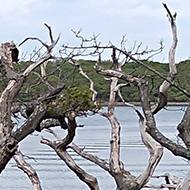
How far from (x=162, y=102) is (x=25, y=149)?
3113 centimetres

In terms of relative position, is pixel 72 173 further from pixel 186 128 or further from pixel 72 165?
pixel 186 128

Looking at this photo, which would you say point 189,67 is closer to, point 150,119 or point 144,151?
point 150,119

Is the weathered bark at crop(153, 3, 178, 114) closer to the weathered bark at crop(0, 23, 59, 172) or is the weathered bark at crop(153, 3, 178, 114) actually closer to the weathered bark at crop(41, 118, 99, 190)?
the weathered bark at crop(0, 23, 59, 172)

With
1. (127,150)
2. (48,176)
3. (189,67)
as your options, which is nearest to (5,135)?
(189,67)

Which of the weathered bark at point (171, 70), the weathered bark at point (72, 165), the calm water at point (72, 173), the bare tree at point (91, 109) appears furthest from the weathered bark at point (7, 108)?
the calm water at point (72, 173)

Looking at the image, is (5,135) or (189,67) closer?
(5,135)

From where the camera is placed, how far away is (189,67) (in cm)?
781

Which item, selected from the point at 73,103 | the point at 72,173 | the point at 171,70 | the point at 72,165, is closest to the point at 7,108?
the point at 171,70

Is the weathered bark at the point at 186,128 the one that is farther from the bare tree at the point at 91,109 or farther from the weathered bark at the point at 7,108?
the weathered bark at the point at 7,108

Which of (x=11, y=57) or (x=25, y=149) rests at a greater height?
(x=11, y=57)

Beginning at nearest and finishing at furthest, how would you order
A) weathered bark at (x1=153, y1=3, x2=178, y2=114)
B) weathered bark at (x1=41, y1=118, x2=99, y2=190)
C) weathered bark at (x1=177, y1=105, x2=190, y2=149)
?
weathered bark at (x1=177, y1=105, x2=190, y2=149) < weathered bark at (x1=153, y1=3, x2=178, y2=114) < weathered bark at (x1=41, y1=118, x2=99, y2=190)

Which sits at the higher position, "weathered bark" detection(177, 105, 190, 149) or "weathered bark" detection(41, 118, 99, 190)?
"weathered bark" detection(177, 105, 190, 149)

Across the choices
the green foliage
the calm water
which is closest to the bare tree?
the green foliage

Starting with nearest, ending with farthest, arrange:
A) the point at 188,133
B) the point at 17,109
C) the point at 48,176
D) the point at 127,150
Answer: the point at 188,133, the point at 17,109, the point at 48,176, the point at 127,150
